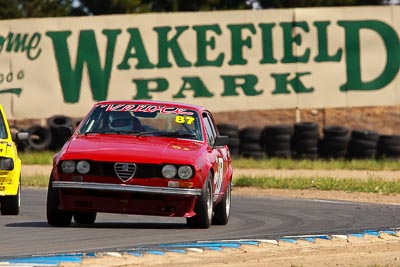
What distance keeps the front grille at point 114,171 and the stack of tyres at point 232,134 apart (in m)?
16.5

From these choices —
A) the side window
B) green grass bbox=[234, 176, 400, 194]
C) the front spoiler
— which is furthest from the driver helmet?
green grass bbox=[234, 176, 400, 194]

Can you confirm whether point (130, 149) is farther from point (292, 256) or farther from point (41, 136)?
point (41, 136)

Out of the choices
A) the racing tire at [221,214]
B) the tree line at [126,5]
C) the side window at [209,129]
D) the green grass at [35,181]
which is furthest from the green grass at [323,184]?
the tree line at [126,5]

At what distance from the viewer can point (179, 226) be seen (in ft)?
49.3

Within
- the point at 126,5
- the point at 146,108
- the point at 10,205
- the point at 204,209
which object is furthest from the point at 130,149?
the point at 126,5

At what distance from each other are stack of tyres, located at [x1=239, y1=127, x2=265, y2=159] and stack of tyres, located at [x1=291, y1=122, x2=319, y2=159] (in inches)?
31.6

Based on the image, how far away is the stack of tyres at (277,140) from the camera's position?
100.0ft

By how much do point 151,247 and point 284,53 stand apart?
20600 mm

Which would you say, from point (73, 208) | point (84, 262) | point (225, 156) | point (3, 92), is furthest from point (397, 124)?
point (84, 262)

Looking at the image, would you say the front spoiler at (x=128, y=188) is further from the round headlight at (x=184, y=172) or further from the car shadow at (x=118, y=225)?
the car shadow at (x=118, y=225)

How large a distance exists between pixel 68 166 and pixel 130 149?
65 cm

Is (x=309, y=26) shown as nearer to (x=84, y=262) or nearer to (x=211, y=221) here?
(x=211, y=221)

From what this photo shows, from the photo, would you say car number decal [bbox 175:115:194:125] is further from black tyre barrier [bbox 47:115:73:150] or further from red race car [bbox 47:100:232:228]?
black tyre barrier [bbox 47:115:73:150]

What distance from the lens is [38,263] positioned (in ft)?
34.2
